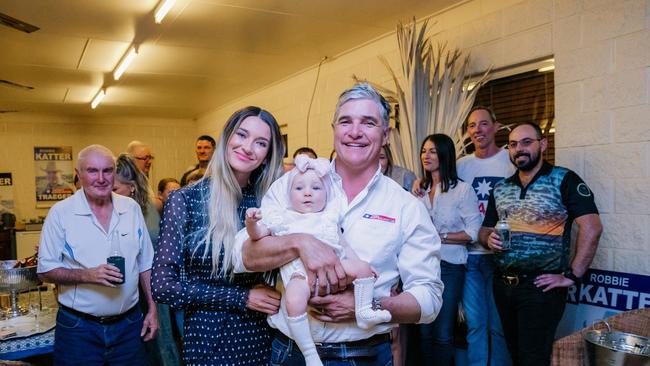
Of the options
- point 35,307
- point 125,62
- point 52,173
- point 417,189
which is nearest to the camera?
point 35,307

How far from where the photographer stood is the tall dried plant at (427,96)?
3.86 metres

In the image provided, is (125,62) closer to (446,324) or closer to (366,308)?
(446,324)

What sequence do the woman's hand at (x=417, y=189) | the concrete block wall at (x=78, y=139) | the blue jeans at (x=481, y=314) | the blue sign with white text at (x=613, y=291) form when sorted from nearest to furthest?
the blue sign with white text at (x=613, y=291)
the blue jeans at (x=481, y=314)
the woman's hand at (x=417, y=189)
the concrete block wall at (x=78, y=139)

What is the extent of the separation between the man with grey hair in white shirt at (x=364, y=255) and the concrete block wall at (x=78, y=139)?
9.87m

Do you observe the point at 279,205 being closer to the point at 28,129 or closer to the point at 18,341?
the point at 18,341

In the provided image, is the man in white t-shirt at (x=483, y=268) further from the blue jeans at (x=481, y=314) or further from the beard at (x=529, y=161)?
the beard at (x=529, y=161)

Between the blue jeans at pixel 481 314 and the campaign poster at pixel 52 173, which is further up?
the campaign poster at pixel 52 173

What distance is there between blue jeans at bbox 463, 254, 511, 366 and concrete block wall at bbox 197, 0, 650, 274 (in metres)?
0.76

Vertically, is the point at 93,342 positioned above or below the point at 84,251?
below

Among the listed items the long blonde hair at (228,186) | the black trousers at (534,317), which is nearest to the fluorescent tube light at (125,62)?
the long blonde hair at (228,186)

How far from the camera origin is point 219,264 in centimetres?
177

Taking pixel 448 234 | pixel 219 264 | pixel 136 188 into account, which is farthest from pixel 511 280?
pixel 136 188

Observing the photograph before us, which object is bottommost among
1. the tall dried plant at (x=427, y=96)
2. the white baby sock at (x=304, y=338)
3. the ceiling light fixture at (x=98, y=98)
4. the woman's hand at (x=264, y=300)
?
the white baby sock at (x=304, y=338)

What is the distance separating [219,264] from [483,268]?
241 cm
